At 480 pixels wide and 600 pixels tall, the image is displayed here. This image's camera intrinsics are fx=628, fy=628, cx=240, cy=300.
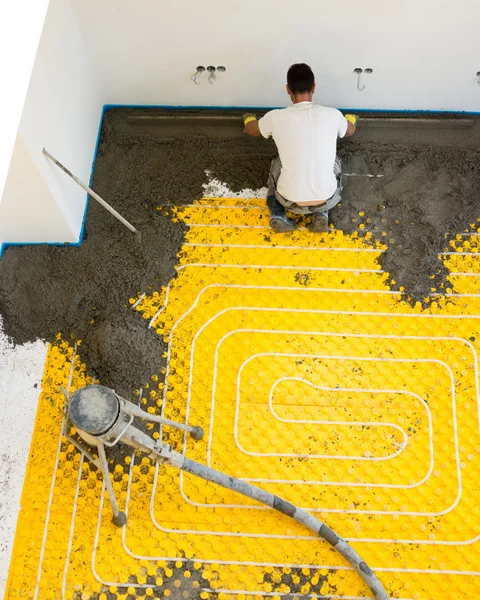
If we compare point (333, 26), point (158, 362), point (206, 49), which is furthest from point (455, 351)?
point (206, 49)

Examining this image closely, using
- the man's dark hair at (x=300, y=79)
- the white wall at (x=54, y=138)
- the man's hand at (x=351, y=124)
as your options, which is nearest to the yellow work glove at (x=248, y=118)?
the man's dark hair at (x=300, y=79)

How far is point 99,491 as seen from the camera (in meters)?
3.17

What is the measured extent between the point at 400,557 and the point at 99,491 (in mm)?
1520

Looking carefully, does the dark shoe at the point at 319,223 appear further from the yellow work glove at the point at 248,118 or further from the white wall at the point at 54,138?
the white wall at the point at 54,138

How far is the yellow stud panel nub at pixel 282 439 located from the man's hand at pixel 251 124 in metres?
0.48

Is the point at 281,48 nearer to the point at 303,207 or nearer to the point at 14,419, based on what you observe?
the point at 303,207

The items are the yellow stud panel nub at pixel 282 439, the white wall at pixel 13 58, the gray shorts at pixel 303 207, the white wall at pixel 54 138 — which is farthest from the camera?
the gray shorts at pixel 303 207

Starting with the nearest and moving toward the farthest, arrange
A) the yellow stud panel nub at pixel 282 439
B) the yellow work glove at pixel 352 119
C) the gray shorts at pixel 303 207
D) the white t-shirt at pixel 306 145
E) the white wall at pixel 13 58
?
the white wall at pixel 13 58 < the yellow stud panel nub at pixel 282 439 < the white t-shirt at pixel 306 145 < the gray shorts at pixel 303 207 < the yellow work glove at pixel 352 119

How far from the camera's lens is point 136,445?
8.84ft

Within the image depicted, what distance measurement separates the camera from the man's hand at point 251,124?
347cm

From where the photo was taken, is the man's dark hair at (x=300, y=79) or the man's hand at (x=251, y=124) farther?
the man's hand at (x=251, y=124)

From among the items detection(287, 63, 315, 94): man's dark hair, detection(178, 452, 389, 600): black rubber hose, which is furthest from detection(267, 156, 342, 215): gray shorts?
detection(178, 452, 389, 600): black rubber hose

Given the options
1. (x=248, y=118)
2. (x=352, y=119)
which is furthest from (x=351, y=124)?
(x=248, y=118)

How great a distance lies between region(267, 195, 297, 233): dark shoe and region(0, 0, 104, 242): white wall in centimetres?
108
